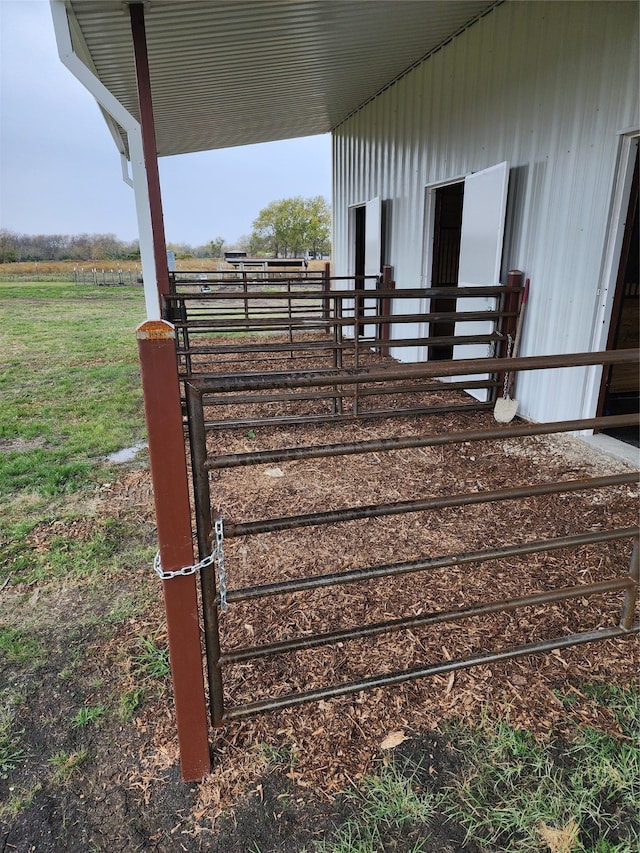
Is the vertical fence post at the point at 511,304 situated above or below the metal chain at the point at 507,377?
above

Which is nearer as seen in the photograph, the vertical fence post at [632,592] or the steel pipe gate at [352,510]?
the steel pipe gate at [352,510]

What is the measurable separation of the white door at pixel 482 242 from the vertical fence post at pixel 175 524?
357cm

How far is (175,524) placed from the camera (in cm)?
117

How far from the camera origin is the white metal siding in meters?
3.46

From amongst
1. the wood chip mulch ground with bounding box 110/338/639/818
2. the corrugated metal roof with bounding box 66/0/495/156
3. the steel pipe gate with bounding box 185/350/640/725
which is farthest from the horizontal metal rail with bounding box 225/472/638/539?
the corrugated metal roof with bounding box 66/0/495/156

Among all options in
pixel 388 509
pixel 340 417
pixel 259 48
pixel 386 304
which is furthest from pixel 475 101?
pixel 388 509

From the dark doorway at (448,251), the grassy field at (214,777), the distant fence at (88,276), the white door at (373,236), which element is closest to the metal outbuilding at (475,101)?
the white door at (373,236)

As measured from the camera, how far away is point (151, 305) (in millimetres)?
4250

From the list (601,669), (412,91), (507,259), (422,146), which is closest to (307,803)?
(601,669)

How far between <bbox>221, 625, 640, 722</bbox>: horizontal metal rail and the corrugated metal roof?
4.20 meters

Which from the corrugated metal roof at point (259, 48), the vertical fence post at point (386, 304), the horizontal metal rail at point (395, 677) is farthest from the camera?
the vertical fence post at point (386, 304)

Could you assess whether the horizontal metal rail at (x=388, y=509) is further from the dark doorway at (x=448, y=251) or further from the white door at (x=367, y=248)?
the dark doorway at (x=448, y=251)

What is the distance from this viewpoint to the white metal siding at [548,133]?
11.3 ft

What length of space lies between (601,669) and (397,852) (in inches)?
39.5
